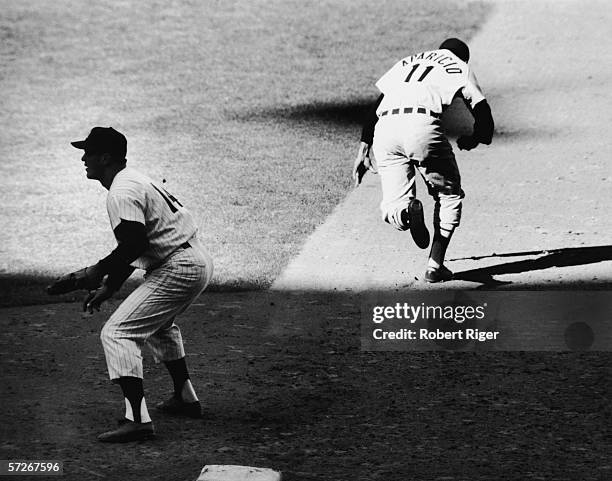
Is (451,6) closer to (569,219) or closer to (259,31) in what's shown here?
(259,31)

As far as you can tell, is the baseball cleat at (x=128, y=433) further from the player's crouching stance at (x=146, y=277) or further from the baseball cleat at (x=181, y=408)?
the baseball cleat at (x=181, y=408)

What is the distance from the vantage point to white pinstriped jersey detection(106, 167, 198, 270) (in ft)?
20.5

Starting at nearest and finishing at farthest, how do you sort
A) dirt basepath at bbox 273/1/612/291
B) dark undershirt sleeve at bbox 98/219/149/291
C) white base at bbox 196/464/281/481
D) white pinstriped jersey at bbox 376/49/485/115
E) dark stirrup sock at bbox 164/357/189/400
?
white base at bbox 196/464/281/481 → dark undershirt sleeve at bbox 98/219/149/291 → dark stirrup sock at bbox 164/357/189/400 → white pinstriped jersey at bbox 376/49/485/115 → dirt basepath at bbox 273/1/612/291

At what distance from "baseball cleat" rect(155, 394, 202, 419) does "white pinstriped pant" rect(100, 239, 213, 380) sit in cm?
25

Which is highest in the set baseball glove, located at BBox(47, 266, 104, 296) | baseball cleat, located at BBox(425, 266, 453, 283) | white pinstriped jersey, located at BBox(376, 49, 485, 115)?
white pinstriped jersey, located at BBox(376, 49, 485, 115)

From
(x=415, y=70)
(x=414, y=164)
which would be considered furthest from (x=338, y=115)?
(x=415, y=70)

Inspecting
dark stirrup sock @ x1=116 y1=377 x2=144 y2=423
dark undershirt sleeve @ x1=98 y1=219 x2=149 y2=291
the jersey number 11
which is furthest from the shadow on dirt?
dark stirrup sock @ x1=116 y1=377 x2=144 y2=423

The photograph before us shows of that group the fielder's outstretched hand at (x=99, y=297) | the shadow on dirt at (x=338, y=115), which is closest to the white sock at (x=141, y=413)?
the fielder's outstretched hand at (x=99, y=297)

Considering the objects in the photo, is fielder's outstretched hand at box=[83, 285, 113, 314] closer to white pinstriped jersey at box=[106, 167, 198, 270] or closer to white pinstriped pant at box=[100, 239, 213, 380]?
white pinstriped pant at box=[100, 239, 213, 380]

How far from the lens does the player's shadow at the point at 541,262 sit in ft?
30.3

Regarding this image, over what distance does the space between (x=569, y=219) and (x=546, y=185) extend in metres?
1.15

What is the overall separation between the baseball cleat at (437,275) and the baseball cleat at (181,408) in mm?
2958

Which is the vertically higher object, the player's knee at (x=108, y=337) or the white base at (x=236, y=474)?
the player's knee at (x=108, y=337)

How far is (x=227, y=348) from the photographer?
25.8 ft
